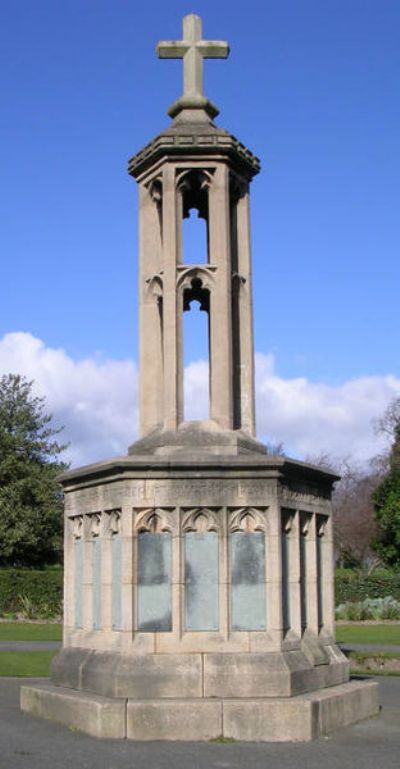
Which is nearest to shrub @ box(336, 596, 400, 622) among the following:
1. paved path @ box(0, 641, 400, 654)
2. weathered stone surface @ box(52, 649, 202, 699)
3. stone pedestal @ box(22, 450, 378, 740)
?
paved path @ box(0, 641, 400, 654)

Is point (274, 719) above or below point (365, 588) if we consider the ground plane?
above

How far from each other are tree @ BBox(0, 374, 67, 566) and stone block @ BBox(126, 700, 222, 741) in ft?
119

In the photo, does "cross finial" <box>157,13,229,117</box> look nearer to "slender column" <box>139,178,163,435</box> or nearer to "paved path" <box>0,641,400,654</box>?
"slender column" <box>139,178,163,435</box>

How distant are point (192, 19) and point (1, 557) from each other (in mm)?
37758

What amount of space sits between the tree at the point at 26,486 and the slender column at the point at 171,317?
35054 millimetres

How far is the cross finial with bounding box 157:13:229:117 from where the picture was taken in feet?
37.1

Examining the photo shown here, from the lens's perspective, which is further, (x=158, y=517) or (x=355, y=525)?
(x=355, y=525)

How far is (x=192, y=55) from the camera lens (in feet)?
37.3

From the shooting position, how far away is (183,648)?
9.03 metres

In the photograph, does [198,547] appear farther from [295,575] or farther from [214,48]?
[214,48]

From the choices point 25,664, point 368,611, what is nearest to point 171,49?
point 25,664

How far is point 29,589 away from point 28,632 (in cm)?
931

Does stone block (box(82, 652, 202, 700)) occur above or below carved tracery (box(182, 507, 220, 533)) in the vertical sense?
below

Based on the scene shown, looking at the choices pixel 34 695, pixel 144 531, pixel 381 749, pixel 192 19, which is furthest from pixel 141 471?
pixel 192 19
